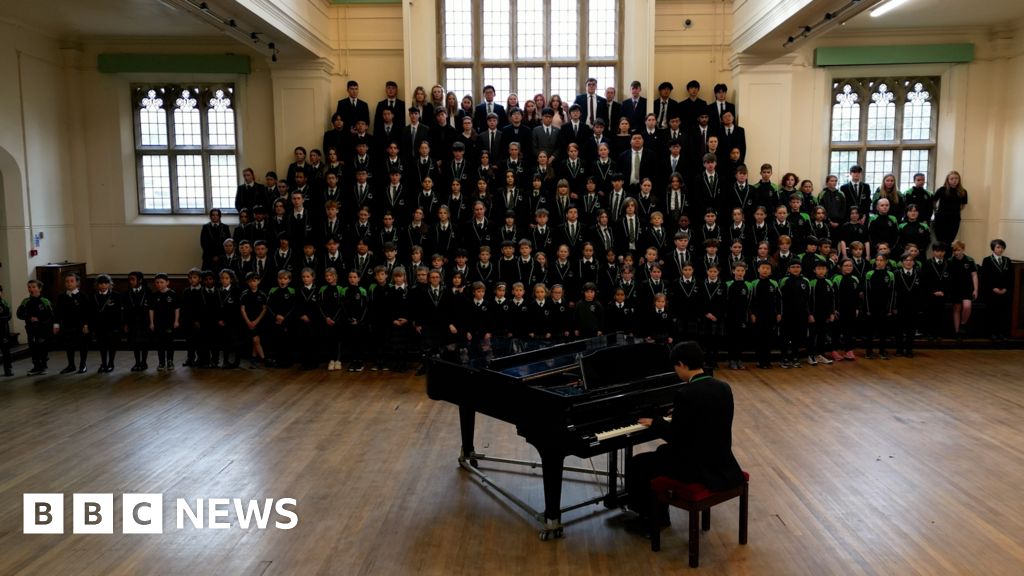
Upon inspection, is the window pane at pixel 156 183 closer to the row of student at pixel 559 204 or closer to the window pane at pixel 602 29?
the row of student at pixel 559 204

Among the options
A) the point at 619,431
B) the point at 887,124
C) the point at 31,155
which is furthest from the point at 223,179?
the point at 887,124

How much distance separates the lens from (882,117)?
12.6m

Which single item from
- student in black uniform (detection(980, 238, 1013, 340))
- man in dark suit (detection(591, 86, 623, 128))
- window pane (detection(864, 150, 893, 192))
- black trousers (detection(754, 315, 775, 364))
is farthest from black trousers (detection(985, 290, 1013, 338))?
man in dark suit (detection(591, 86, 623, 128))

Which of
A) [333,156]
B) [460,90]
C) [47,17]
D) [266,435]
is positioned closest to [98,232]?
[47,17]

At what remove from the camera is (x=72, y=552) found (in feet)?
14.7

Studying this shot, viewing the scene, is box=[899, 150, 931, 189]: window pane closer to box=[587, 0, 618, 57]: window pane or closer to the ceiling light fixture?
the ceiling light fixture

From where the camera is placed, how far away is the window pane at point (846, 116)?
1248cm

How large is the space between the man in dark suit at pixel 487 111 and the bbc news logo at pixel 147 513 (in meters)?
7.71

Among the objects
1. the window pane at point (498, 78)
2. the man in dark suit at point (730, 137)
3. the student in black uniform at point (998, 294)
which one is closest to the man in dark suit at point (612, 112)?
the man in dark suit at point (730, 137)

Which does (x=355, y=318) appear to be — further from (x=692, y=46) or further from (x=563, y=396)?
(x=692, y=46)

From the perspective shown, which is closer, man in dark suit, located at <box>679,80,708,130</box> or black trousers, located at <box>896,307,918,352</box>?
black trousers, located at <box>896,307,918,352</box>

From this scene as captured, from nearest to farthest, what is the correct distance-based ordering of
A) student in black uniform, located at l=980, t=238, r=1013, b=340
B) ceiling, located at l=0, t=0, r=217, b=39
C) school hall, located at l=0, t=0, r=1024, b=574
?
school hall, located at l=0, t=0, r=1024, b=574
ceiling, located at l=0, t=0, r=217, b=39
student in black uniform, located at l=980, t=238, r=1013, b=340

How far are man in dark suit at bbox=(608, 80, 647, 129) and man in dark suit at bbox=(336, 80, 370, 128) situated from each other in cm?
392

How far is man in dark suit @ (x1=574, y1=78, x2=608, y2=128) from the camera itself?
11672mm
